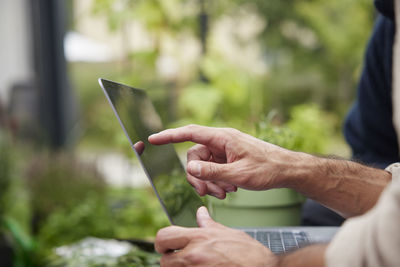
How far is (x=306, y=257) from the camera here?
0.55m

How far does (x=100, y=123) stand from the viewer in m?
2.58

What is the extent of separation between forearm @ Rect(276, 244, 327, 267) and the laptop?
11 cm

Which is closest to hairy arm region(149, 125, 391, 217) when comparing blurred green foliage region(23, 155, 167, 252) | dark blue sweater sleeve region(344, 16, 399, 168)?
dark blue sweater sleeve region(344, 16, 399, 168)

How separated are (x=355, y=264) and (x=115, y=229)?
1.58 metres

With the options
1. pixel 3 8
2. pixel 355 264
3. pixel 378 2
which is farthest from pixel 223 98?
pixel 355 264

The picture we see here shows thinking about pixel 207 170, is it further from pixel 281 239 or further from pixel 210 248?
pixel 281 239

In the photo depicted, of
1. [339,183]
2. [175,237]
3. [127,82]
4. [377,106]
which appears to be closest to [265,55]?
[127,82]

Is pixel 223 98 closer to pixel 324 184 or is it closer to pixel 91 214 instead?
pixel 91 214

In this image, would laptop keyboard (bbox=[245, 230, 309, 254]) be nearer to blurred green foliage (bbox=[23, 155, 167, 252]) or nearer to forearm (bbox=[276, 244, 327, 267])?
forearm (bbox=[276, 244, 327, 267])

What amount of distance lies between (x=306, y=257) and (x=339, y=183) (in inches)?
14.6

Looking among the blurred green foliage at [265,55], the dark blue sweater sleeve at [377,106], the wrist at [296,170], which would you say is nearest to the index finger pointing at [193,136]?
the wrist at [296,170]

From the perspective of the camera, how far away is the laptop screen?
0.70 metres

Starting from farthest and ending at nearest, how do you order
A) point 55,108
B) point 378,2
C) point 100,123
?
point 55,108 → point 100,123 → point 378,2

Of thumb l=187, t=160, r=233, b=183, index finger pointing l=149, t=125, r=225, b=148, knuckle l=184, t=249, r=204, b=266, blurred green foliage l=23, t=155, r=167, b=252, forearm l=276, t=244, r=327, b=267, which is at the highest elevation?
index finger pointing l=149, t=125, r=225, b=148
